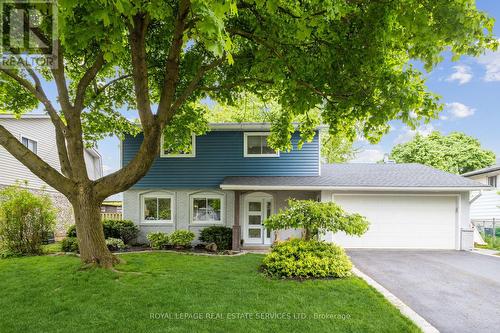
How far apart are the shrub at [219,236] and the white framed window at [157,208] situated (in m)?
2.00

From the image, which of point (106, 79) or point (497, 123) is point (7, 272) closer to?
point (106, 79)

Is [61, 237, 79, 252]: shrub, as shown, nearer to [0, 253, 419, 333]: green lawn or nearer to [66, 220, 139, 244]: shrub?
[66, 220, 139, 244]: shrub

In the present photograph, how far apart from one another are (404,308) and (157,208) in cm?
1033

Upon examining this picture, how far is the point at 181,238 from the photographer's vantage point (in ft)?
38.3

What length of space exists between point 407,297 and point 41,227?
1165 cm

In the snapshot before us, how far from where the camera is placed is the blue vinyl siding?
1282 cm

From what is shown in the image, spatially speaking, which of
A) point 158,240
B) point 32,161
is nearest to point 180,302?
point 32,161

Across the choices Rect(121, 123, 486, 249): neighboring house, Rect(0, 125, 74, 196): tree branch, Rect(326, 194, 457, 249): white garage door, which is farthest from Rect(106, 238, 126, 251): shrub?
Rect(326, 194, 457, 249): white garage door

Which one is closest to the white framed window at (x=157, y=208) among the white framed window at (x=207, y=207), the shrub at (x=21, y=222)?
the white framed window at (x=207, y=207)

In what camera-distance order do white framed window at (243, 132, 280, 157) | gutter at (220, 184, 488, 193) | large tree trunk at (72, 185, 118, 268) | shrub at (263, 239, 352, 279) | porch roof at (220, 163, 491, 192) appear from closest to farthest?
shrub at (263, 239, 352, 279), large tree trunk at (72, 185, 118, 268), gutter at (220, 184, 488, 193), porch roof at (220, 163, 491, 192), white framed window at (243, 132, 280, 157)

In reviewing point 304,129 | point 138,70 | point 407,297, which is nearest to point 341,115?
point 304,129

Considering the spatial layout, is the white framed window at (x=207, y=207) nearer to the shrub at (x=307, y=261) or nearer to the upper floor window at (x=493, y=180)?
the shrub at (x=307, y=261)

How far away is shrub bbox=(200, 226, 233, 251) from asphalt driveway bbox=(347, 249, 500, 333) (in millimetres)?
4751

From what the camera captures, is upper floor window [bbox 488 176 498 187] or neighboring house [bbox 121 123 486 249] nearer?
neighboring house [bbox 121 123 486 249]
